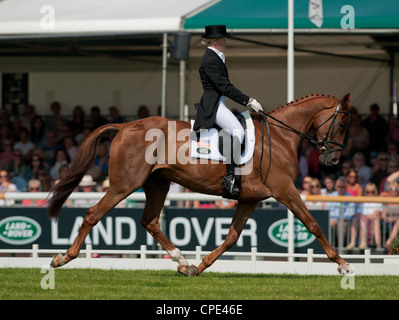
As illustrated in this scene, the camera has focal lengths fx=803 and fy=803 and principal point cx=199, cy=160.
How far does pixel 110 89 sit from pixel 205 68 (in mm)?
11159

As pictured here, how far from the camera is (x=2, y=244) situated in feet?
38.8

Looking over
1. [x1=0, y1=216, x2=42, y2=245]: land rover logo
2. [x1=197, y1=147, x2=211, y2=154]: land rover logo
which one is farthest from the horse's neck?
[x1=0, y1=216, x2=42, y2=245]: land rover logo

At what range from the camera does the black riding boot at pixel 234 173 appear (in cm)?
882

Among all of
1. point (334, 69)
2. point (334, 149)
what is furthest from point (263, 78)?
point (334, 149)

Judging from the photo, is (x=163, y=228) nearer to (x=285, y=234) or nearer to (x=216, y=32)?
(x=285, y=234)

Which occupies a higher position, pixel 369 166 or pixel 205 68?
pixel 205 68

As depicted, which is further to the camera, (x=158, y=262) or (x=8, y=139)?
(x=8, y=139)

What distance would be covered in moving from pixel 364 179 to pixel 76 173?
7165 millimetres

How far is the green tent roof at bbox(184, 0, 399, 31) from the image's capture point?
13227mm

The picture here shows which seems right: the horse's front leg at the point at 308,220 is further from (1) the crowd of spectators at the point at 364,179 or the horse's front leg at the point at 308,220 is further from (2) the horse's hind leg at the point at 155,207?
(1) the crowd of spectators at the point at 364,179

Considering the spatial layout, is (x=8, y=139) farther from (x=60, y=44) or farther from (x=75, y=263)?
(x=75, y=263)

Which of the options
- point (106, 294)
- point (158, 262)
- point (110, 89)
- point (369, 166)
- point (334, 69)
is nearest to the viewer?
point (106, 294)

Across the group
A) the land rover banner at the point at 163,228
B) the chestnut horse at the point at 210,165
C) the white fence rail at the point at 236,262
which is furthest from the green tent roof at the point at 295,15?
the chestnut horse at the point at 210,165

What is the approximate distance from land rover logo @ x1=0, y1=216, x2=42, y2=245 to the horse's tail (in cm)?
283
